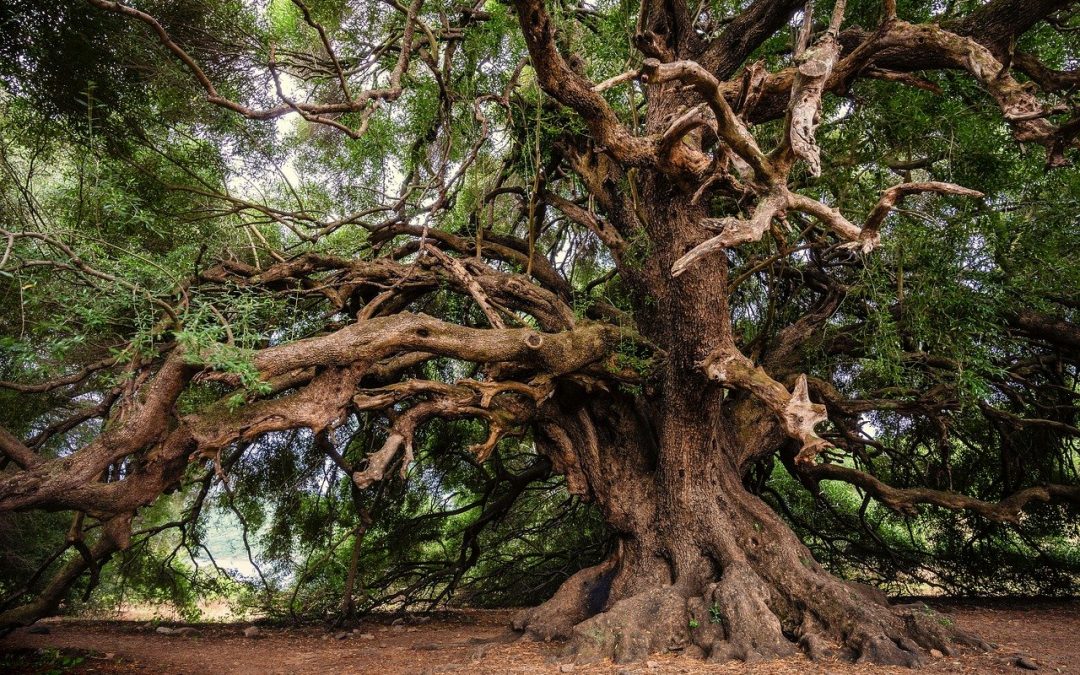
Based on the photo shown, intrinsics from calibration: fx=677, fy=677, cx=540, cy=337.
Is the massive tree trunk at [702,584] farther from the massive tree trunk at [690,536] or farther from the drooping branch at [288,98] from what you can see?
the drooping branch at [288,98]

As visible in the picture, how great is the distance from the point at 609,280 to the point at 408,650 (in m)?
4.19

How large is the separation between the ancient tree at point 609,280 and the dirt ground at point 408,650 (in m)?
0.26

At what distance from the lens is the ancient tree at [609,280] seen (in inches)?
154

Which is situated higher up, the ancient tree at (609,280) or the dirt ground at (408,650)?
the ancient tree at (609,280)

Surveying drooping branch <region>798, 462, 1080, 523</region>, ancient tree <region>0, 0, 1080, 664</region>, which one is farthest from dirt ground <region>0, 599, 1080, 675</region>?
drooping branch <region>798, 462, 1080, 523</region>

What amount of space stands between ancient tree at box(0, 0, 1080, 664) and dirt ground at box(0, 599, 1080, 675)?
0.86ft

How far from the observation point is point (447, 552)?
27.7ft

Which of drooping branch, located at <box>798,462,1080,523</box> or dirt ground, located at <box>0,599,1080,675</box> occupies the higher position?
drooping branch, located at <box>798,462,1080,523</box>

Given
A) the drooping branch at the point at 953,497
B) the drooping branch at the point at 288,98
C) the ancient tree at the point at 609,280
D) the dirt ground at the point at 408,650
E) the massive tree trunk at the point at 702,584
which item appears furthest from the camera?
the drooping branch at the point at 953,497

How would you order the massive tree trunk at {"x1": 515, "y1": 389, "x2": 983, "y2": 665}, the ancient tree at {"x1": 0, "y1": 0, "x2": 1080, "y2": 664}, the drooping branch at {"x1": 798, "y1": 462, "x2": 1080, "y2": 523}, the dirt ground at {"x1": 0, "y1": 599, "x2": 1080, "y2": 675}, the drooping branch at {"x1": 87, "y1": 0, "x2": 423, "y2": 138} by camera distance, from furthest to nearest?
the drooping branch at {"x1": 798, "y1": 462, "x2": 1080, "y2": 523}
the massive tree trunk at {"x1": 515, "y1": 389, "x2": 983, "y2": 665}
the dirt ground at {"x1": 0, "y1": 599, "x2": 1080, "y2": 675}
the ancient tree at {"x1": 0, "y1": 0, "x2": 1080, "y2": 664}
the drooping branch at {"x1": 87, "y1": 0, "x2": 423, "y2": 138}

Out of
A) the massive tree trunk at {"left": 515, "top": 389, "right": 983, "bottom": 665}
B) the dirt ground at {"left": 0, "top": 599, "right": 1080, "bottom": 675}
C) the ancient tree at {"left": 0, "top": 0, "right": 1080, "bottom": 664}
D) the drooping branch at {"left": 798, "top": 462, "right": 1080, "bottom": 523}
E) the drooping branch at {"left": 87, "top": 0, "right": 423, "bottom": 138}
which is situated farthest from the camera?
the drooping branch at {"left": 798, "top": 462, "right": 1080, "bottom": 523}

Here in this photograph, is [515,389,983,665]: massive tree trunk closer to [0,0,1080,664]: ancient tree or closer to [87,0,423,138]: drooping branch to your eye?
[0,0,1080,664]: ancient tree

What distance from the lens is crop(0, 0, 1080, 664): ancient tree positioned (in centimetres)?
392

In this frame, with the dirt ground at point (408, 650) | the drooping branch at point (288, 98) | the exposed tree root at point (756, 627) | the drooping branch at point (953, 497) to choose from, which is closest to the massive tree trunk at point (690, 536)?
the exposed tree root at point (756, 627)
